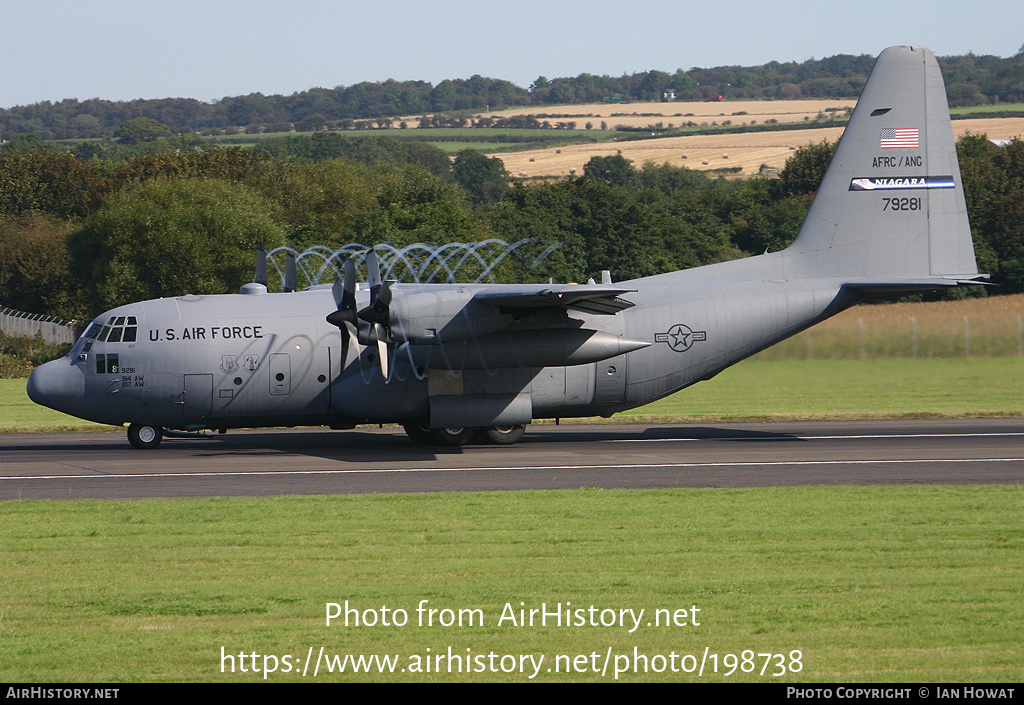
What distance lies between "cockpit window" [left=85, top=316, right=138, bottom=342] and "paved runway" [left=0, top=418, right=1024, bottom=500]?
8.95 ft

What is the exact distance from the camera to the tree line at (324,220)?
178ft

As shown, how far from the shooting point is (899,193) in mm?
27500

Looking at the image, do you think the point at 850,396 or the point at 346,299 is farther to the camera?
the point at 850,396

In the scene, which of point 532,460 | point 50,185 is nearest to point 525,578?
point 532,460

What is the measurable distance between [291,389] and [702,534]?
12564 mm

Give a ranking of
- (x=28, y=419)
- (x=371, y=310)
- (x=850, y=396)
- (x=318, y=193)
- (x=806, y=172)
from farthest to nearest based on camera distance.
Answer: (x=806, y=172), (x=318, y=193), (x=850, y=396), (x=28, y=419), (x=371, y=310)

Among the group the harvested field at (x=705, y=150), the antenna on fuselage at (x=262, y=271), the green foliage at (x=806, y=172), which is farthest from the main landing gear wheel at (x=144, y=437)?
the harvested field at (x=705, y=150)

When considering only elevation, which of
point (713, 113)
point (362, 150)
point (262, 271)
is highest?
point (713, 113)

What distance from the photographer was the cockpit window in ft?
81.0

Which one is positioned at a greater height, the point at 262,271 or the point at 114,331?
the point at 262,271

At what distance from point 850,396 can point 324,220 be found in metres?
50.8

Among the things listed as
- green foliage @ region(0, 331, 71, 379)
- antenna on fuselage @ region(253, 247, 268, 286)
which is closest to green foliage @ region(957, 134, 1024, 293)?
antenna on fuselage @ region(253, 247, 268, 286)

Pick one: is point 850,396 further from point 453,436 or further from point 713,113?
point 713,113

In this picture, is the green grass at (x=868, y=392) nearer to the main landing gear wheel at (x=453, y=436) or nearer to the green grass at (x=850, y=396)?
the green grass at (x=850, y=396)
